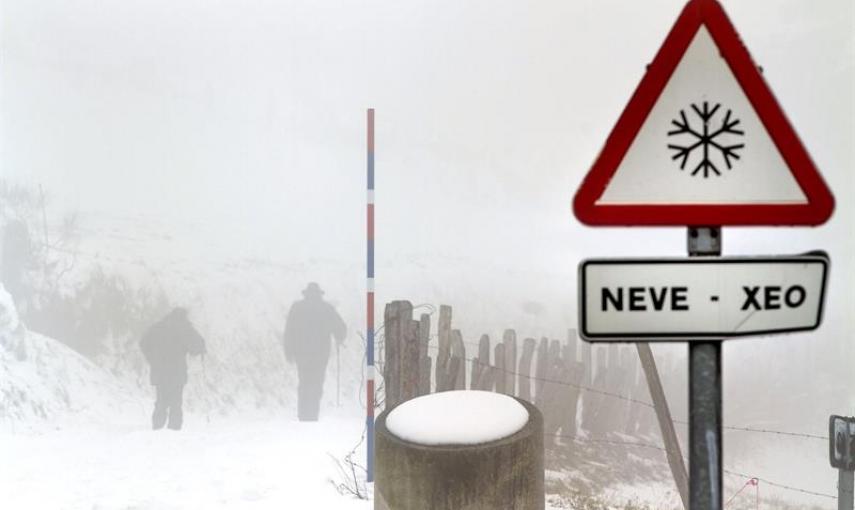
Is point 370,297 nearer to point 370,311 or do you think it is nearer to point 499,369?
point 370,311

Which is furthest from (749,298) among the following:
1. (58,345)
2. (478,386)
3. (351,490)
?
(58,345)

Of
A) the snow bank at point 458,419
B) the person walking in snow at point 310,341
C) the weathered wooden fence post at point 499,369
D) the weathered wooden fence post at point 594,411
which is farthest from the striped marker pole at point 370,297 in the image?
the weathered wooden fence post at point 594,411

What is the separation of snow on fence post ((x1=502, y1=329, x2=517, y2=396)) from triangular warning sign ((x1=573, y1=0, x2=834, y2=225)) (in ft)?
21.4

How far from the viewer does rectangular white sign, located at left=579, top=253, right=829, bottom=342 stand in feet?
→ 4.78

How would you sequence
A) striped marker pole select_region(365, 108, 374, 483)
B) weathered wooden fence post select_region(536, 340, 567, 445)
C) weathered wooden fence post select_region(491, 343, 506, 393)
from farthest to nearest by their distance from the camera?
weathered wooden fence post select_region(536, 340, 567, 445)
weathered wooden fence post select_region(491, 343, 506, 393)
striped marker pole select_region(365, 108, 374, 483)

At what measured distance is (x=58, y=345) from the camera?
9828 millimetres

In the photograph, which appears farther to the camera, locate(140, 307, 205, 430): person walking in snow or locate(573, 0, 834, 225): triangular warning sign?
locate(140, 307, 205, 430): person walking in snow

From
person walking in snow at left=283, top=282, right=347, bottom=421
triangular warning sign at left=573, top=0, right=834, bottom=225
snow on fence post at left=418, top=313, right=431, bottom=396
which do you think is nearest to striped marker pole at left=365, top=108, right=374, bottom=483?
snow on fence post at left=418, top=313, right=431, bottom=396

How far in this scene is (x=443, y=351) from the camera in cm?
646

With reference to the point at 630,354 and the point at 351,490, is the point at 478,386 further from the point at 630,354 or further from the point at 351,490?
the point at 630,354

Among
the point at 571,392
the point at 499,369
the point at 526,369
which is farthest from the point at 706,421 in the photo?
the point at 571,392

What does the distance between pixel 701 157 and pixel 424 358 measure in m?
4.72

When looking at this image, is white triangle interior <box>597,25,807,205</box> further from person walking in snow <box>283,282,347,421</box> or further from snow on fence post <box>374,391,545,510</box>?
person walking in snow <box>283,282,347,421</box>

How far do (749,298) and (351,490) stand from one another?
4675 millimetres
